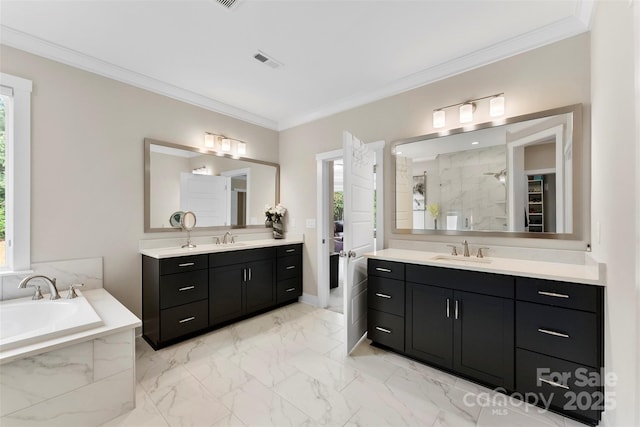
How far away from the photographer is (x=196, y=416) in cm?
172

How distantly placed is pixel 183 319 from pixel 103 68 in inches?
102

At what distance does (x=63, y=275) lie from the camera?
239cm

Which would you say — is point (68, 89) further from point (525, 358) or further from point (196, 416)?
point (525, 358)

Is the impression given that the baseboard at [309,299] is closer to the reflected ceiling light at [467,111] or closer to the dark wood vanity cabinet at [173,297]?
the dark wood vanity cabinet at [173,297]

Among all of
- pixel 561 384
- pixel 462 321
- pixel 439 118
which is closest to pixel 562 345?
pixel 561 384

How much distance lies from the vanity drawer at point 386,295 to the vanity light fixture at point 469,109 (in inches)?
64.0

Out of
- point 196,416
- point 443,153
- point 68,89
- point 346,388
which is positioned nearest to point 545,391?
point 346,388

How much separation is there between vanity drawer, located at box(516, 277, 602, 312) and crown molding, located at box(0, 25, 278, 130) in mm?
3725

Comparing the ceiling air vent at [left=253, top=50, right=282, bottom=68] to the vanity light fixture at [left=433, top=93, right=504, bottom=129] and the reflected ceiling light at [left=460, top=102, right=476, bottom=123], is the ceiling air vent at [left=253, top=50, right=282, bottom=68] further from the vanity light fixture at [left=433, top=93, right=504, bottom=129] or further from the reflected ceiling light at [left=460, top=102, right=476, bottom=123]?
the reflected ceiling light at [left=460, top=102, right=476, bottom=123]

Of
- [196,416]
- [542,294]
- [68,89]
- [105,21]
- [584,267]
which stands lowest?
[196,416]

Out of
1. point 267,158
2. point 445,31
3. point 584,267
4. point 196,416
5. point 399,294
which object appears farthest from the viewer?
point 267,158

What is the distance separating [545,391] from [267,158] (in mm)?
3932

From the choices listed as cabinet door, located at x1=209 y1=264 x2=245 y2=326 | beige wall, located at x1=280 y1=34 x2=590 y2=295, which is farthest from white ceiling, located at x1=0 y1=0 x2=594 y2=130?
cabinet door, located at x1=209 y1=264 x2=245 y2=326

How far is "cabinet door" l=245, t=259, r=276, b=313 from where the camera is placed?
334 cm
